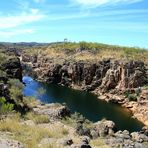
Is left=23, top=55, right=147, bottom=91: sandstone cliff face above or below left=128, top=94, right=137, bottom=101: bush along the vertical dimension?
above

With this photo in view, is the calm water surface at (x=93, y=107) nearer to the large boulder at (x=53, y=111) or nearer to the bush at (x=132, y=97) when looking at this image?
the bush at (x=132, y=97)

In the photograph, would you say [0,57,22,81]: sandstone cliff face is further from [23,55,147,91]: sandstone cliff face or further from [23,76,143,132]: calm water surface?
[23,55,147,91]: sandstone cliff face

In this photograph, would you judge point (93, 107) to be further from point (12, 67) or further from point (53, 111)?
point (53, 111)

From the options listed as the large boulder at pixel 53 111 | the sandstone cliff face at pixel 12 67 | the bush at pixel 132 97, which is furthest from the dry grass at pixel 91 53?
the large boulder at pixel 53 111

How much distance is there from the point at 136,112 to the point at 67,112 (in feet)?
130

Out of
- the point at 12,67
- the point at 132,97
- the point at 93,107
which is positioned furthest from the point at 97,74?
the point at 93,107

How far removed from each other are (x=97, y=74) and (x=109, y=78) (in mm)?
8031

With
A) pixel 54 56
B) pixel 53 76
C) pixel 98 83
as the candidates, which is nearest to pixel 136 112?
pixel 98 83

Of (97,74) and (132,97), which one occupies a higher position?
(97,74)

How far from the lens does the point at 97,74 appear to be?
112375 millimetres

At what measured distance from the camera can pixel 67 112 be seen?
3828 centimetres

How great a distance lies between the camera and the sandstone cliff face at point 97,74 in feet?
328

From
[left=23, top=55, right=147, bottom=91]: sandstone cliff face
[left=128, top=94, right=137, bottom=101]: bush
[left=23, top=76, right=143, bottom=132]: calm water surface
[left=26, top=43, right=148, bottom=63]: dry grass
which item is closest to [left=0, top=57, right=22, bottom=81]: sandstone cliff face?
[left=23, top=76, right=143, bottom=132]: calm water surface

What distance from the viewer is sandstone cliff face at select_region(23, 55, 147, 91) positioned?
328 ft
